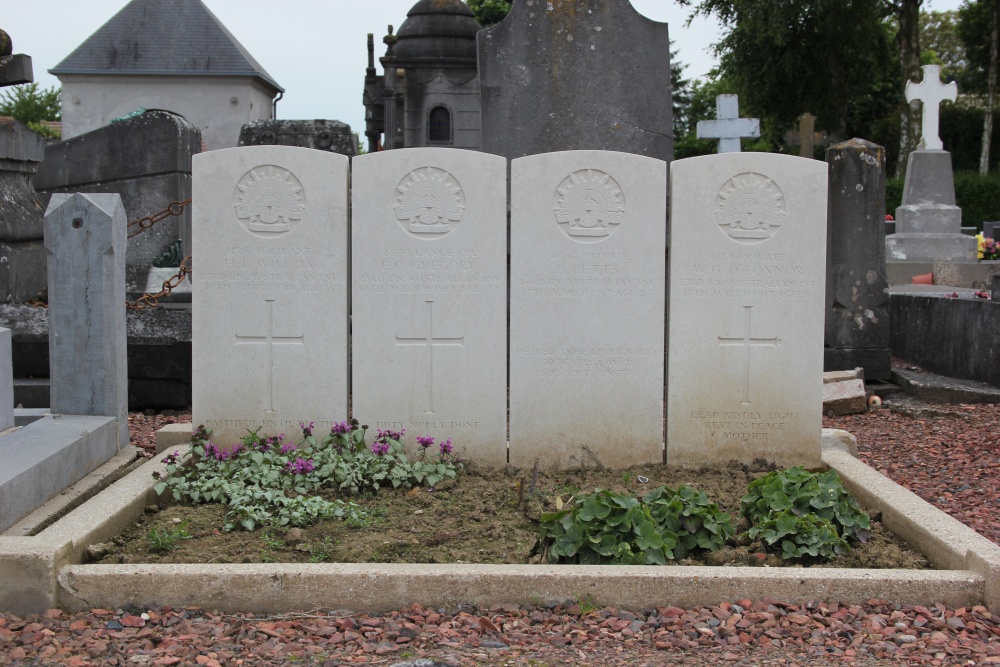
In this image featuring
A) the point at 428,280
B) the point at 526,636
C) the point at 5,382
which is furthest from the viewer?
the point at 428,280

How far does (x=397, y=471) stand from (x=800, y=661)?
2114 millimetres

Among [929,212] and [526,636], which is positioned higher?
[929,212]

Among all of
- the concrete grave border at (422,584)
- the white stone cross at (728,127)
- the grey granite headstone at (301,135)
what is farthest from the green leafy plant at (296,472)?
the white stone cross at (728,127)

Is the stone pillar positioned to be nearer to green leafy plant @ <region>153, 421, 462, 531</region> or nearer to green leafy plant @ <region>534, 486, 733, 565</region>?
green leafy plant @ <region>153, 421, 462, 531</region>

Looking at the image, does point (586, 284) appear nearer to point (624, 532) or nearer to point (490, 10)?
point (624, 532)

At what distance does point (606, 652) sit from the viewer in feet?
10.0

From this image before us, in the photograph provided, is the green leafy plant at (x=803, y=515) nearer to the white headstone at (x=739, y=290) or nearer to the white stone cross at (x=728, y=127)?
the white headstone at (x=739, y=290)

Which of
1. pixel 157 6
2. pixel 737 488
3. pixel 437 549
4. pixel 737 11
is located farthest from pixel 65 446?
pixel 157 6

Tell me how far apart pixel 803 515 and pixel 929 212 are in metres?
13.8

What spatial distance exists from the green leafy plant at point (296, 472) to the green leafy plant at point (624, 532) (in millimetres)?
868

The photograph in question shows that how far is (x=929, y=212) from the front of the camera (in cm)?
1611

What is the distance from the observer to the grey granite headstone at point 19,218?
720cm

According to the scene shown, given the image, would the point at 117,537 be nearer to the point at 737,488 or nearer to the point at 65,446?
the point at 65,446

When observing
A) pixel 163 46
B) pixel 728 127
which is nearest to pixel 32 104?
pixel 163 46
